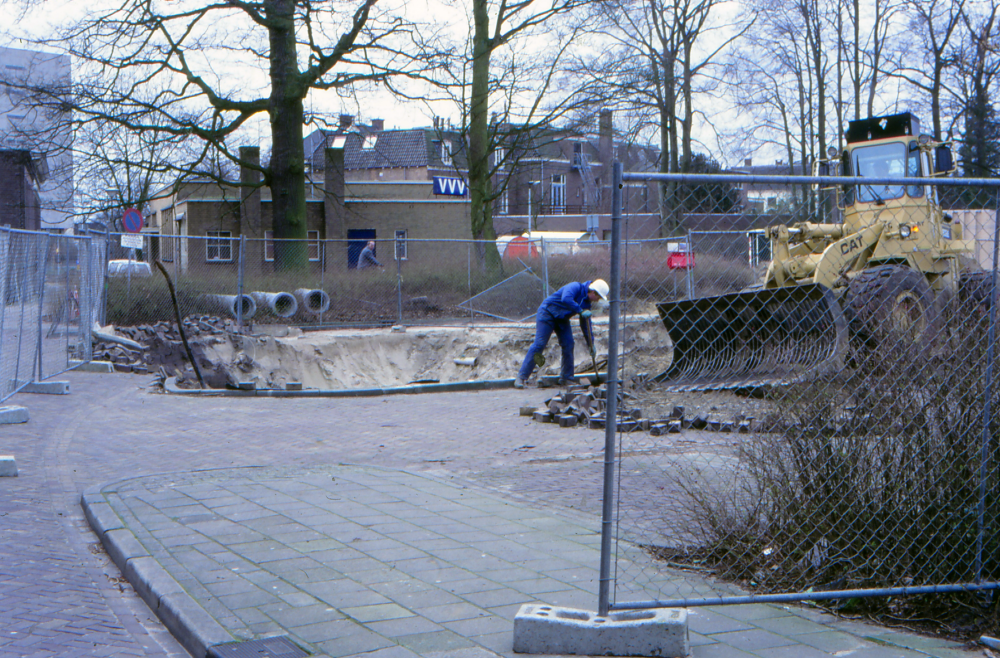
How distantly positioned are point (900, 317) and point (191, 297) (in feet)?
56.9

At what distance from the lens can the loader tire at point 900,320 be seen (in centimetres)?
418

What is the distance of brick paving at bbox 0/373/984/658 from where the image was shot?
154 inches

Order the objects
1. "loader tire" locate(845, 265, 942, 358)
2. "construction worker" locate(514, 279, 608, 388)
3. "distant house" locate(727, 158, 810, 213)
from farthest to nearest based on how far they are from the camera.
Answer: "construction worker" locate(514, 279, 608, 388) → "distant house" locate(727, 158, 810, 213) → "loader tire" locate(845, 265, 942, 358)

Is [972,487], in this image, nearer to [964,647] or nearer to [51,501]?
[964,647]

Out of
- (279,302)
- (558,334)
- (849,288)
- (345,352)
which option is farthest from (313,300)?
(849,288)

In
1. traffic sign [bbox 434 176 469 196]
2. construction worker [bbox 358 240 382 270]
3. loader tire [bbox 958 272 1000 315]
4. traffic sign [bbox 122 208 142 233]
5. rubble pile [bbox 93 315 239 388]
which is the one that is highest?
traffic sign [bbox 434 176 469 196]

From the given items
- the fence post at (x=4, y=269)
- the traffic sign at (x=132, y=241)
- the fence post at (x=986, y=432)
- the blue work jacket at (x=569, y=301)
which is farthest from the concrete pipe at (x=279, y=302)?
the fence post at (x=986, y=432)

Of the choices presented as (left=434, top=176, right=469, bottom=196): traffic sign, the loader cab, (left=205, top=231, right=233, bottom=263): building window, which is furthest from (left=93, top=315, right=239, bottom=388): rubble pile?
(left=434, top=176, right=469, bottom=196): traffic sign

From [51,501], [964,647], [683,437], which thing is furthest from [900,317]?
[51,501]

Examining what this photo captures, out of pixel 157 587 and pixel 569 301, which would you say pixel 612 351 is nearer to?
pixel 157 587

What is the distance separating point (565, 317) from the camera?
529 inches

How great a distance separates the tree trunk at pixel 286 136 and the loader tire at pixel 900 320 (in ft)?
64.2

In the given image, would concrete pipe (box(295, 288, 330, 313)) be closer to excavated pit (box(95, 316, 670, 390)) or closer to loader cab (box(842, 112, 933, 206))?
excavated pit (box(95, 316, 670, 390))

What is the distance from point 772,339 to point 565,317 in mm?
7970
